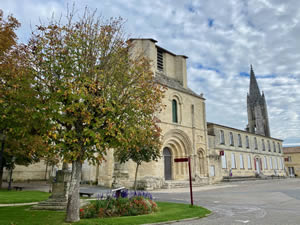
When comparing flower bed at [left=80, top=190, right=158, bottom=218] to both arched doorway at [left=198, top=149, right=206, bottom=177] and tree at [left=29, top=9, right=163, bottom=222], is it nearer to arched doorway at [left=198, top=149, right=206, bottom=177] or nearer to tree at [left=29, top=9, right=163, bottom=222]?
tree at [left=29, top=9, right=163, bottom=222]

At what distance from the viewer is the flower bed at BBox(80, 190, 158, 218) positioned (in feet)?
26.9

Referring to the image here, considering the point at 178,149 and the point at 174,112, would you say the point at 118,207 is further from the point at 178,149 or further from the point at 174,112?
the point at 174,112

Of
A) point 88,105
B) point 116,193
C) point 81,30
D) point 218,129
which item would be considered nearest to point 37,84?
point 88,105

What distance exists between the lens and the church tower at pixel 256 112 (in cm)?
6313

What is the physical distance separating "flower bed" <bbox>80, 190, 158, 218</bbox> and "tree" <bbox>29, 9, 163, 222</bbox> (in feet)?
4.02

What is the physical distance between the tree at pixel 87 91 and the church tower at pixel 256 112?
62016 millimetres

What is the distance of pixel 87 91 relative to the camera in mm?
7105

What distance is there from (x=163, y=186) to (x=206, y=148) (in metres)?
9.19

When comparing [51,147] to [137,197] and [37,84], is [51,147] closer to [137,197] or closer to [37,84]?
[37,84]

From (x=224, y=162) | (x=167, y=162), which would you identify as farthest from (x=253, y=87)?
(x=167, y=162)

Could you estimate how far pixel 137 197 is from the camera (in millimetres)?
9484

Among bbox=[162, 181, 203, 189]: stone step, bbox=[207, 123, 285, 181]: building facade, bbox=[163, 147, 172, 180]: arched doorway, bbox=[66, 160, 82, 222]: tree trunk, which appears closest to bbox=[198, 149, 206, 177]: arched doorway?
bbox=[207, 123, 285, 181]: building facade

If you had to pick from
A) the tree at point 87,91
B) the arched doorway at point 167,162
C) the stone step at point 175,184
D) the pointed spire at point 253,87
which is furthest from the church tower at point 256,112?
the tree at point 87,91

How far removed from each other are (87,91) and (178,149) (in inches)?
751
